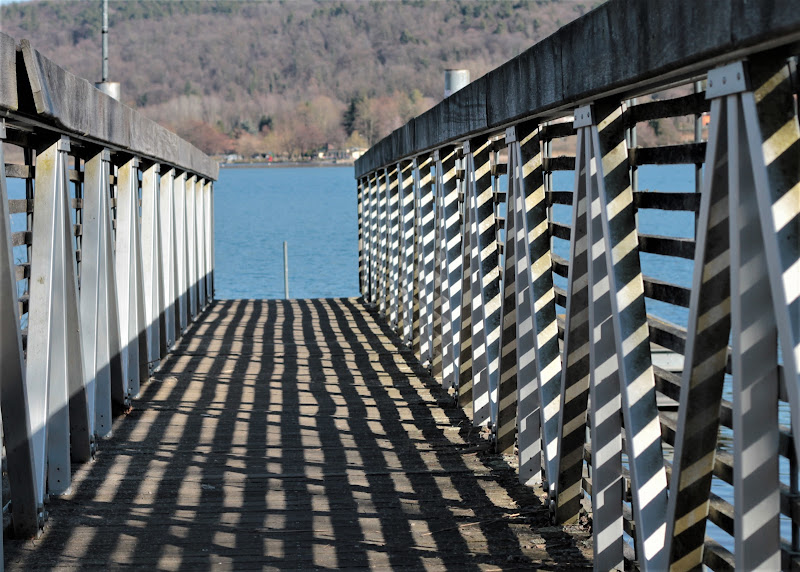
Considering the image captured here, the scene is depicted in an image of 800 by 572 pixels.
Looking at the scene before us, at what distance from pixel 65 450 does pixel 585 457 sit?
91.3 inches

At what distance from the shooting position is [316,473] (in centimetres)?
539

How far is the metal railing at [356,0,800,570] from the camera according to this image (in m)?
2.37

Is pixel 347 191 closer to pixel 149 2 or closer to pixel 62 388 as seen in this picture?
pixel 149 2

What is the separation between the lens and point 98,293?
5969mm

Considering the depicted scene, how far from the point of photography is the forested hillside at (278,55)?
351 feet

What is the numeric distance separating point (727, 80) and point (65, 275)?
11.2 feet

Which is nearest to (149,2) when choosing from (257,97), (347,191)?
(257,97)

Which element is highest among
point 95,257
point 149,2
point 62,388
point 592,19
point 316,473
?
point 149,2

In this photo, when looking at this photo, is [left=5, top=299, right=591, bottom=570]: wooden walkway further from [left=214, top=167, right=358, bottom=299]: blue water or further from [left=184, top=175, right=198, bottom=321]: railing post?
[left=214, top=167, right=358, bottom=299]: blue water

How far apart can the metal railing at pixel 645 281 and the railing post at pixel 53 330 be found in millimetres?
1979

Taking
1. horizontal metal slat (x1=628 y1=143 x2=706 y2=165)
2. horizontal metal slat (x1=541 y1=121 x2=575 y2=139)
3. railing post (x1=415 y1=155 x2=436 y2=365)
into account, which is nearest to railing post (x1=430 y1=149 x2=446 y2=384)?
railing post (x1=415 y1=155 x2=436 y2=365)

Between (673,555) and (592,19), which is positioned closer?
(673,555)

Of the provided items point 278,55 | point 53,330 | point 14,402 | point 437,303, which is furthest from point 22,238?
point 278,55

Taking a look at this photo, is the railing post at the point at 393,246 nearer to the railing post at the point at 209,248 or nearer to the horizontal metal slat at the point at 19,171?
the railing post at the point at 209,248
